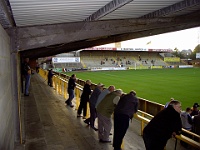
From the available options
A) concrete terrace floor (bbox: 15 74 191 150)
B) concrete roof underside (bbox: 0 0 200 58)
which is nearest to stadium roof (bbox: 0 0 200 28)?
concrete roof underside (bbox: 0 0 200 58)

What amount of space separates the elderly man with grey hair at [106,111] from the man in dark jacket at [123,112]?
1.41ft

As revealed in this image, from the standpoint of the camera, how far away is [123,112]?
190 inches

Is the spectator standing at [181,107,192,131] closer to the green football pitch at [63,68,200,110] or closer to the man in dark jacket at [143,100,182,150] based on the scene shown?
the man in dark jacket at [143,100,182,150]

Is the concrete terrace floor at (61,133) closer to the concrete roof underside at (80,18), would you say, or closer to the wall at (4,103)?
the wall at (4,103)

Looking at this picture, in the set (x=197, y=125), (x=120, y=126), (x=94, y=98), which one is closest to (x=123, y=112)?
(x=120, y=126)

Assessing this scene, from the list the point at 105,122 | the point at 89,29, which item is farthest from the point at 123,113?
the point at 89,29

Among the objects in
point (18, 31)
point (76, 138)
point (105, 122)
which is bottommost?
point (76, 138)

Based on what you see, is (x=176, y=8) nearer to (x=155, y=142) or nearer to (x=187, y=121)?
(x=187, y=121)

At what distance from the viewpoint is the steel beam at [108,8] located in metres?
4.51

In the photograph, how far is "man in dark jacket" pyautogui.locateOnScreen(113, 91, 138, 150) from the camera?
481 centimetres

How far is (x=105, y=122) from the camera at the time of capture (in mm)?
5758

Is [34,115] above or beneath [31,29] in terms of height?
beneath

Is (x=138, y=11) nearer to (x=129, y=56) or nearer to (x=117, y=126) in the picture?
(x=117, y=126)

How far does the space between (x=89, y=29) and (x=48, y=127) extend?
3.06m
